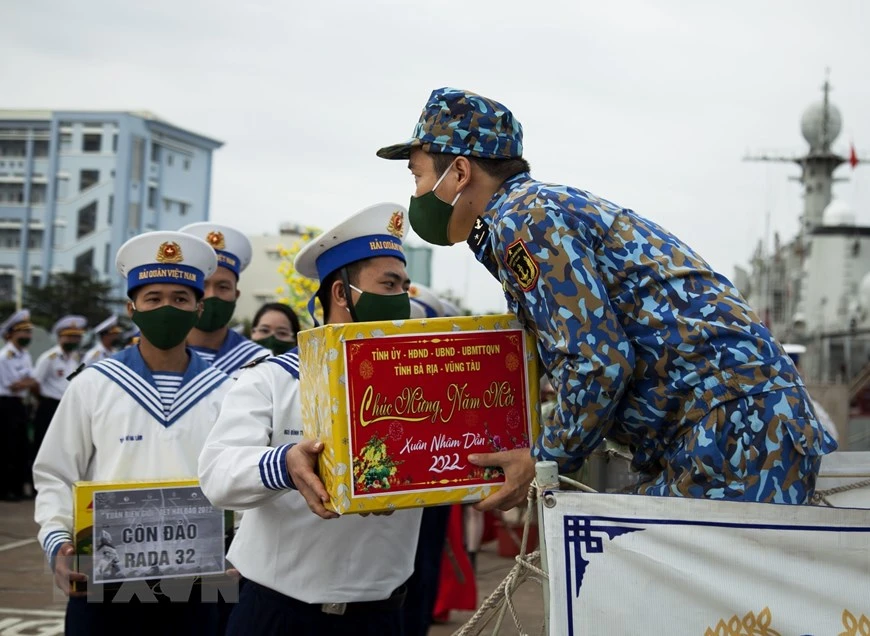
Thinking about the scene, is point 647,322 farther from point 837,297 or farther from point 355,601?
point 837,297

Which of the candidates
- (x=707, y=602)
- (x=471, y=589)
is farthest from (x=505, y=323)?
(x=471, y=589)

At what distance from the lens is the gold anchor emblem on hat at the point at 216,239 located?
6.44 m

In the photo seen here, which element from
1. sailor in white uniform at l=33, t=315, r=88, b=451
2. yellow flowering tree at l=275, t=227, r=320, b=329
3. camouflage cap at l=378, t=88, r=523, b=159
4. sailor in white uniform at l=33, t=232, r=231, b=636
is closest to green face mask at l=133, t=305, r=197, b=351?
sailor in white uniform at l=33, t=232, r=231, b=636

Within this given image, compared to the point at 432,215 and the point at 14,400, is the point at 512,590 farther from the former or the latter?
the point at 14,400

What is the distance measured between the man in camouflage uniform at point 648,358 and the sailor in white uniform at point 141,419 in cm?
195

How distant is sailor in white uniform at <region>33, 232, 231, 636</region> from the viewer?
4.19 metres

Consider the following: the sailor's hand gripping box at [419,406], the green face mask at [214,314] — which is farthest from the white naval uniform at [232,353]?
the sailor's hand gripping box at [419,406]

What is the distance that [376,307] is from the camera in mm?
3639

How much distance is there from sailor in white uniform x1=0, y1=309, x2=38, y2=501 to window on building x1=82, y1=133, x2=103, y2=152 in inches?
2497

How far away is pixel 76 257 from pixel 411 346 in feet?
250

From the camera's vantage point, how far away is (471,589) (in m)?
8.25

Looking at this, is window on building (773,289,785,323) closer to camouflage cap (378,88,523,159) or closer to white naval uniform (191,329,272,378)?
white naval uniform (191,329,272,378)

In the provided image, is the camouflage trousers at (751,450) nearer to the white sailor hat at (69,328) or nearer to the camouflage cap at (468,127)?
the camouflage cap at (468,127)

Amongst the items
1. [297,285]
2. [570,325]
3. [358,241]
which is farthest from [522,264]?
[297,285]
